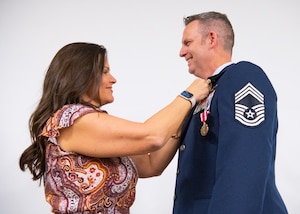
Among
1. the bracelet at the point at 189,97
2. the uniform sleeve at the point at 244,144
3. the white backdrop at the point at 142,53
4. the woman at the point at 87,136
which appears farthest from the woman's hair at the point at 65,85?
the white backdrop at the point at 142,53

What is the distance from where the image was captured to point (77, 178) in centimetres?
107

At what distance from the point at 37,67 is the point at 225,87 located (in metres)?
1.26

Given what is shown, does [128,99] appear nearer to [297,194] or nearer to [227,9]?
[227,9]

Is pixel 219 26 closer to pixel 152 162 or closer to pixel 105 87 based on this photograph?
pixel 105 87

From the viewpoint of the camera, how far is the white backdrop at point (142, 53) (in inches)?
77.0

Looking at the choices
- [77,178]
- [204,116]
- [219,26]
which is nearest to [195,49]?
[219,26]

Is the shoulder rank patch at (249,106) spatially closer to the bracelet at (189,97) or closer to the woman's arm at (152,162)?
the bracelet at (189,97)

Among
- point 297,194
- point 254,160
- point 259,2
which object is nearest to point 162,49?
point 259,2

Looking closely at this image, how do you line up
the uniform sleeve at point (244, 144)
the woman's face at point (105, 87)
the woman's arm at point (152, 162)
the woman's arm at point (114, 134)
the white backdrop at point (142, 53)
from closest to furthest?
the uniform sleeve at point (244, 144) < the woman's arm at point (114, 134) < the woman's face at point (105, 87) < the woman's arm at point (152, 162) < the white backdrop at point (142, 53)

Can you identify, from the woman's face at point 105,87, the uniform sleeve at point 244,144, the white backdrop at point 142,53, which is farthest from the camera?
the white backdrop at point 142,53

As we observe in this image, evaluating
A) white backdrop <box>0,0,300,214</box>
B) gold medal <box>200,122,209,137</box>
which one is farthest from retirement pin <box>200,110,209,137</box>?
white backdrop <box>0,0,300,214</box>

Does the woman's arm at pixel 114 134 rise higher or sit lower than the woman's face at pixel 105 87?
lower

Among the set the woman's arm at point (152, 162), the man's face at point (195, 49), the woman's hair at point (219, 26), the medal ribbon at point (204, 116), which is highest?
the woman's hair at point (219, 26)

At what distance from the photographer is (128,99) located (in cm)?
202
